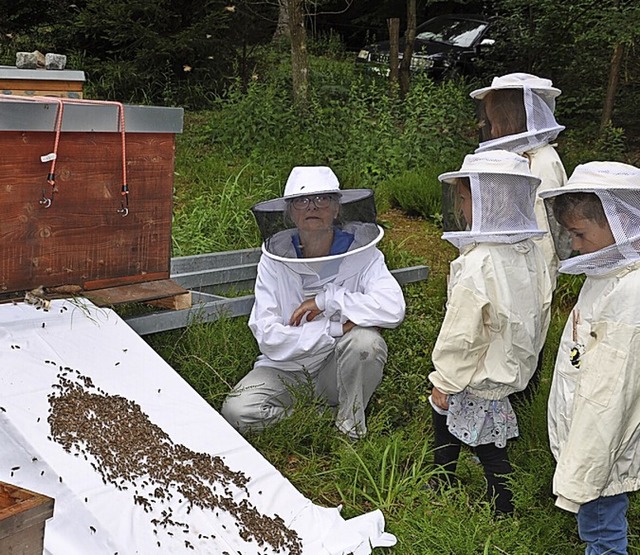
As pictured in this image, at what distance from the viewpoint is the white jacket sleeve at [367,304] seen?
343cm

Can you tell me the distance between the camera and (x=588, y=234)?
2.39m

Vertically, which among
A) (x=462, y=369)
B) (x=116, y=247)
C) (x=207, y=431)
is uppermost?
(x=116, y=247)

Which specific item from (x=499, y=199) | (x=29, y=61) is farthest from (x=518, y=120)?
(x=29, y=61)

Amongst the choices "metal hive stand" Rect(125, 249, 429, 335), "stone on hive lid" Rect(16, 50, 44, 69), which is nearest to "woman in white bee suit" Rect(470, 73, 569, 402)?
"metal hive stand" Rect(125, 249, 429, 335)

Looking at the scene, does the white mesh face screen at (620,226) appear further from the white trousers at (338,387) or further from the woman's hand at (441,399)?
the white trousers at (338,387)

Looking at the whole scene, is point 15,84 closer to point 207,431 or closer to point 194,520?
point 207,431

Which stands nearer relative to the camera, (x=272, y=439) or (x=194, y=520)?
(x=194, y=520)

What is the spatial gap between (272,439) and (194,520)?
3.38ft

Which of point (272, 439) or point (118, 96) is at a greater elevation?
point (118, 96)

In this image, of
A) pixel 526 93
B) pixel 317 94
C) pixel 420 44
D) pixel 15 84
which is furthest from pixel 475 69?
pixel 15 84

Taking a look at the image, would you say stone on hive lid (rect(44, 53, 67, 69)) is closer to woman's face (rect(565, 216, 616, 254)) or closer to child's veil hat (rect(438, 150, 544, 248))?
child's veil hat (rect(438, 150, 544, 248))

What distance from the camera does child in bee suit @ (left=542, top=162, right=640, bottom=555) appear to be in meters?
2.28

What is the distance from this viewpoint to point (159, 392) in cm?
274

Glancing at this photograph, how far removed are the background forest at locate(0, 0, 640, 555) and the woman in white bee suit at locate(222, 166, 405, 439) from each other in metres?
0.13
